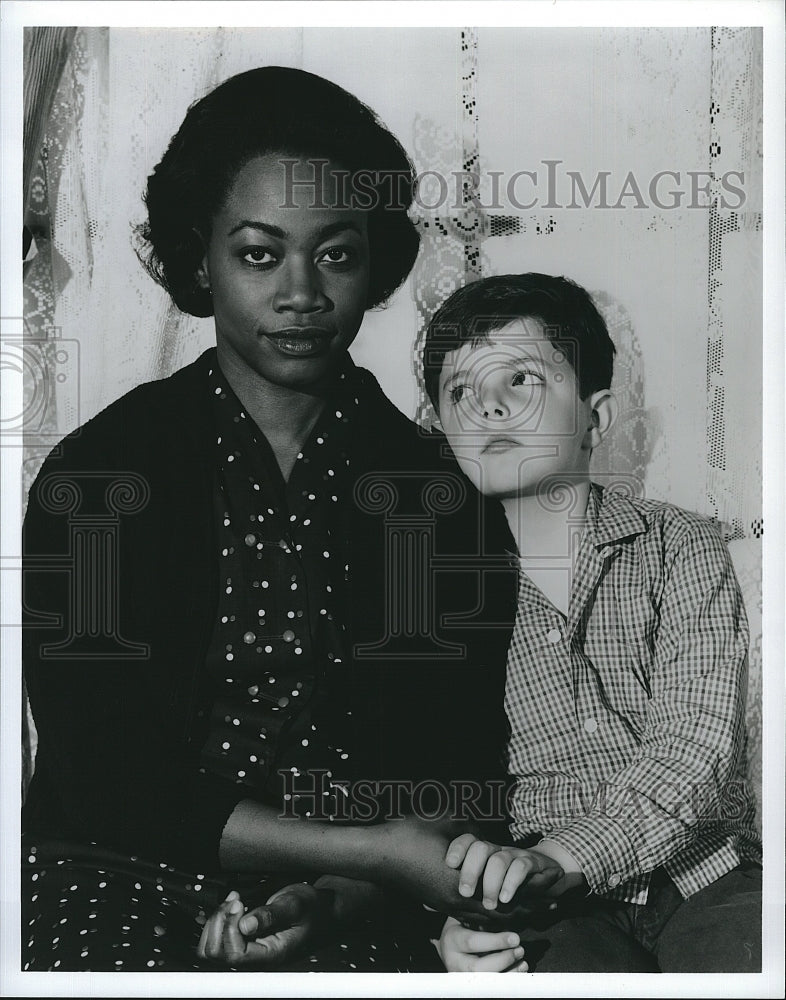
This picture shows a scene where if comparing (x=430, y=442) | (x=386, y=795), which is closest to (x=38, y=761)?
(x=386, y=795)

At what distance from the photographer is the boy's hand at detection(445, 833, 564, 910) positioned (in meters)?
1.43

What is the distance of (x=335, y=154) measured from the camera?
1.46 m

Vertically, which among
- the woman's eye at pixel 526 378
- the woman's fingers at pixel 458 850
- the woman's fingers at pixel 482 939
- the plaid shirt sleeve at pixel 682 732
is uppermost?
the woman's eye at pixel 526 378

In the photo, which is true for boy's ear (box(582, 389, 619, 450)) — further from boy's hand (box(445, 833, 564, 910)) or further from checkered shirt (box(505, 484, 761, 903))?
boy's hand (box(445, 833, 564, 910))

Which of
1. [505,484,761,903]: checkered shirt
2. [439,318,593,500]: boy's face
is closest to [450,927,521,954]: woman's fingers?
[505,484,761,903]: checkered shirt

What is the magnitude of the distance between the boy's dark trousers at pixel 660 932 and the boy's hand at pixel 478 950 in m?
0.02

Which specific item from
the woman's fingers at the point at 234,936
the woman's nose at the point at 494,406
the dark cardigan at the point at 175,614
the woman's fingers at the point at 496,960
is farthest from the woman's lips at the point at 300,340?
the woman's fingers at the point at 496,960

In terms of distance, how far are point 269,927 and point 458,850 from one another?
30cm

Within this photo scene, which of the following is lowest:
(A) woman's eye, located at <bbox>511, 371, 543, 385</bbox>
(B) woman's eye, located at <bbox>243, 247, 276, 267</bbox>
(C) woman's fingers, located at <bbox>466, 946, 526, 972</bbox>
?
(C) woman's fingers, located at <bbox>466, 946, 526, 972</bbox>

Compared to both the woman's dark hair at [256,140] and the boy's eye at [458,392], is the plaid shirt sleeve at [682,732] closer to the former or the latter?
the boy's eye at [458,392]

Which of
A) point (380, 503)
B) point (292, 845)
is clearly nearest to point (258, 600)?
point (380, 503)

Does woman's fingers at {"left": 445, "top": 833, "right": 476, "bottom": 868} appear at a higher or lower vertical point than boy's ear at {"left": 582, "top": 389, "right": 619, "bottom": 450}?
lower

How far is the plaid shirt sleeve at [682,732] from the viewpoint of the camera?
145cm

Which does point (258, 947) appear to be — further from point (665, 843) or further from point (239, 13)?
point (239, 13)
